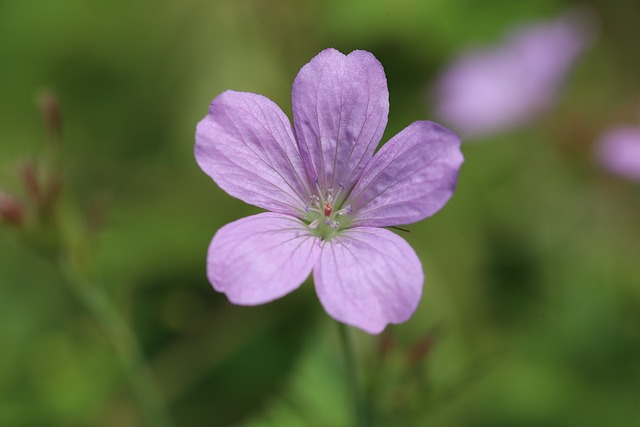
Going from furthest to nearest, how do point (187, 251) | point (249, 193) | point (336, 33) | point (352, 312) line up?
point (336, 33) → point (187, 251) → point (249, 193) → point (352, 312)

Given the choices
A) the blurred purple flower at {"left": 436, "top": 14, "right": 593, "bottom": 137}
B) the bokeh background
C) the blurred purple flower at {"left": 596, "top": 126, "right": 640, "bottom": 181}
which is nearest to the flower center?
the bokeh background

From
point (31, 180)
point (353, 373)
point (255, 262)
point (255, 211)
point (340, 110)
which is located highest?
point (340, 110)

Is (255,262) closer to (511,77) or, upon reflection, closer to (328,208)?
(328,208)

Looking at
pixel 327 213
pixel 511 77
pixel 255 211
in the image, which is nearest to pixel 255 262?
pixel 327 213

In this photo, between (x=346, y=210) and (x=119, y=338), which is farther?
(x=119, y=338)

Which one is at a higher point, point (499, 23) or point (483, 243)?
point (499, 23)

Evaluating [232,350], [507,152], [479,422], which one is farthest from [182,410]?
[507,152]

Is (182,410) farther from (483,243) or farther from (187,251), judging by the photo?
(483,243)

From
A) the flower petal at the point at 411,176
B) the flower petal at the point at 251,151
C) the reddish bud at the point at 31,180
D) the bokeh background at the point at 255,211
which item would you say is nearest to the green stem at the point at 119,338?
the bokeh background at the point at 255,211
